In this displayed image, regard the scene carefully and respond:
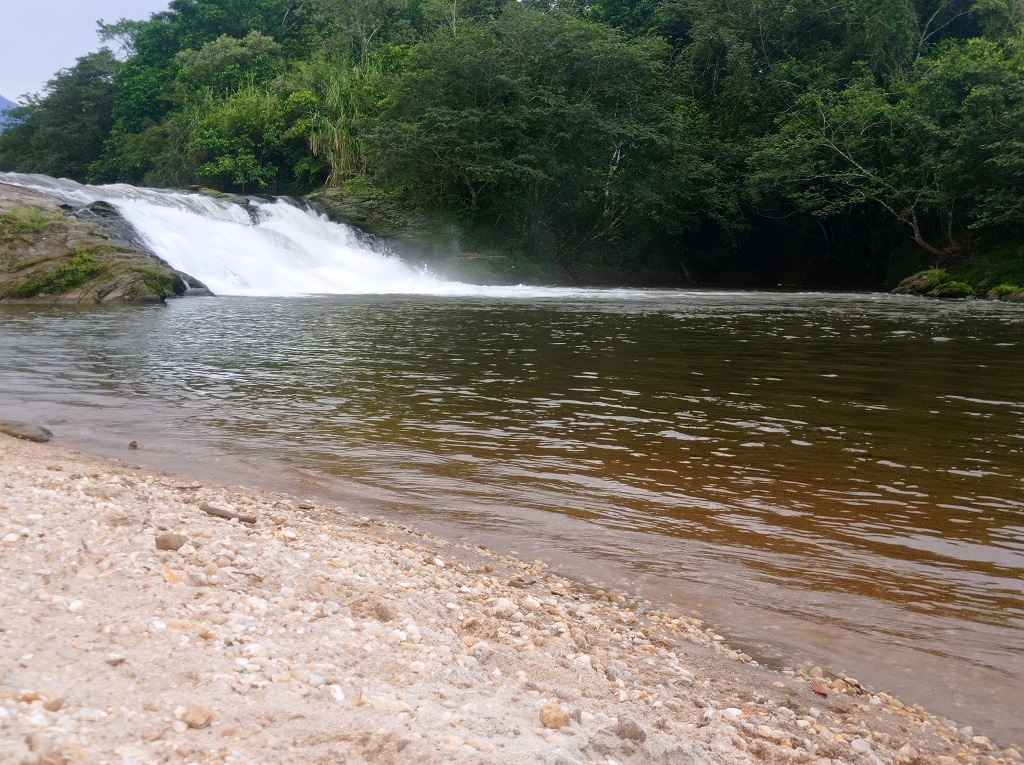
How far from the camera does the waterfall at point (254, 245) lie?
84.9ft

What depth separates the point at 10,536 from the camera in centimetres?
383

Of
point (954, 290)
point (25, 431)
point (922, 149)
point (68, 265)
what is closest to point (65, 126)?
point (68, 265)

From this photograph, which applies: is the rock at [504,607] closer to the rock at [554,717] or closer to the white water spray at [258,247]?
the rock at [554,717]

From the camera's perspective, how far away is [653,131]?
35.2m

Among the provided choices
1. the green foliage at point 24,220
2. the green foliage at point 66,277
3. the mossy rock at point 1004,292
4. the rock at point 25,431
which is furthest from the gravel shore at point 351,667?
the mossy rock at point 1004,292

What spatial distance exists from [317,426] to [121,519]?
4080mm

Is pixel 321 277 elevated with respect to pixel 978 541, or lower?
elevated

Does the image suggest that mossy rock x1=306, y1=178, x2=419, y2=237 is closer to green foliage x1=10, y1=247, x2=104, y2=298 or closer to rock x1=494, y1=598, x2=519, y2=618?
green foliage x1=10, y1=247, x2=104, y2=298

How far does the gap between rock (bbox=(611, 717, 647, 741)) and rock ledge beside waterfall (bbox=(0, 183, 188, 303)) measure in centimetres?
2088

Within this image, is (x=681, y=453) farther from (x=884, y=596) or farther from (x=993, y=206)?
(x=993, y=206)

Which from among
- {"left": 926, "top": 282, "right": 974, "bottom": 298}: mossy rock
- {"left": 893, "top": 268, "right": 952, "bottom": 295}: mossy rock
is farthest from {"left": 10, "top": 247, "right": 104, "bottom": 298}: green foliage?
{"left": 893, "top": 268, "right": 952, "bottom": 295}: mossy rock

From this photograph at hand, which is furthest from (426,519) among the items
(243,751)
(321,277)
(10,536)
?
(321,277)

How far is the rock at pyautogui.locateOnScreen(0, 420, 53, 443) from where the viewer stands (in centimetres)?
735

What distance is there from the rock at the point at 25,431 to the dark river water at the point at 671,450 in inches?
11.0
